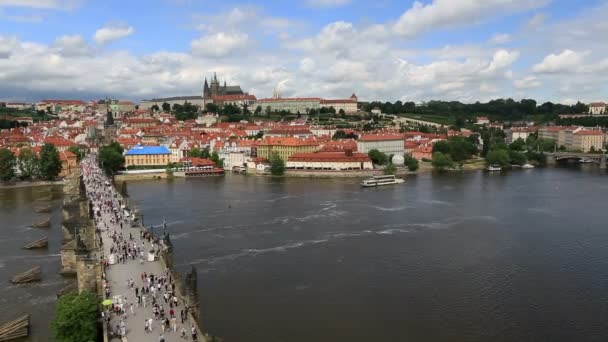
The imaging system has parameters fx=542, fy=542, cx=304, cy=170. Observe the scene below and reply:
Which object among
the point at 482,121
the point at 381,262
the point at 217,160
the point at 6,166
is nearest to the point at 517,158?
the point at 217,160

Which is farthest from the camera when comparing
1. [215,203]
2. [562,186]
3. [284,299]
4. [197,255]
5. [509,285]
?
[562,186]

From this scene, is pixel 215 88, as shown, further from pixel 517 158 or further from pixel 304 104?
pixel 517 158

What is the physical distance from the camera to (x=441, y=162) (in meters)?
53.2

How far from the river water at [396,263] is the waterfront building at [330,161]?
48.5 feet

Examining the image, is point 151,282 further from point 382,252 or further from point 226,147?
point 226,147

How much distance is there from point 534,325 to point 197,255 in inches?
466

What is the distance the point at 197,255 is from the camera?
2041 cm

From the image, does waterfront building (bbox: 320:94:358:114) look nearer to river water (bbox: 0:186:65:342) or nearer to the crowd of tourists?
river water (bbox: 0:186:65:342)

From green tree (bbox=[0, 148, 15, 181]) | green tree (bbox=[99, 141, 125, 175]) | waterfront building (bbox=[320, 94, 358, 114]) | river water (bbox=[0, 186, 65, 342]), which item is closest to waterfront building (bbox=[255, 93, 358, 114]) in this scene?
waterfront building (bbox=[320, 94, 358, 114])

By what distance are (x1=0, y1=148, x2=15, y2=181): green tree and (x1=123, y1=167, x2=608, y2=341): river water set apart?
13.7 metres

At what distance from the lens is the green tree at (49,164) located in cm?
4259

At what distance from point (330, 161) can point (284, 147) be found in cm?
723

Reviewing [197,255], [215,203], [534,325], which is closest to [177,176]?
[215,203]

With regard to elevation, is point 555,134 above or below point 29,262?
above
